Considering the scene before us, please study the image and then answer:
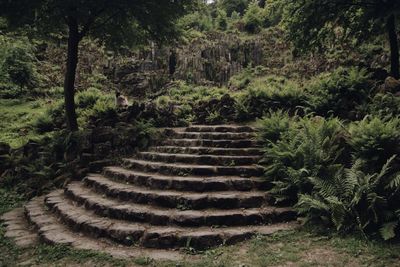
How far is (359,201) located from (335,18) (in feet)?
28.6

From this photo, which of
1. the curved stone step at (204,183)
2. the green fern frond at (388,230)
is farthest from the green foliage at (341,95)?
the green fern frond at (388,230)

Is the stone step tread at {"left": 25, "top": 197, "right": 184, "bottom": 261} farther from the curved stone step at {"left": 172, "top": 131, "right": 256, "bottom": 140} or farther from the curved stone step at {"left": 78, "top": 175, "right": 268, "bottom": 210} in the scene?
the curved stone step at {"left": 172, "top": 131, "right": 256, "bottom": 140}

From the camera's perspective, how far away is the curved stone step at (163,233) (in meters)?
5.84

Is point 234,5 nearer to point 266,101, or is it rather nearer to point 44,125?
point 266,101

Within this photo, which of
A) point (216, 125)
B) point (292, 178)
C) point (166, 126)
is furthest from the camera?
point (166, 126)

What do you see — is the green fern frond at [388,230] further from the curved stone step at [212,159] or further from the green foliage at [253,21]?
the green foliage at [253,21]

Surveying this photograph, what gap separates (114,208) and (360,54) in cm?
1860

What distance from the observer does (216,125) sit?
36.2ft

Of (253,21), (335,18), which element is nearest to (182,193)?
(335,18)

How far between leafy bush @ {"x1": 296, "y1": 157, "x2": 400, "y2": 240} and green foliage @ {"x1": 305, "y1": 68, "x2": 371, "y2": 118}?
155 inches

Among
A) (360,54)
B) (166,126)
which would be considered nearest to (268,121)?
(166,126)

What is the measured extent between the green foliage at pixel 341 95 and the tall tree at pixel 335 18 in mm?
2219

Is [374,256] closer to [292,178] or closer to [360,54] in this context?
[292,178]

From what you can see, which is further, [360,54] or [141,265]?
[360,54]
